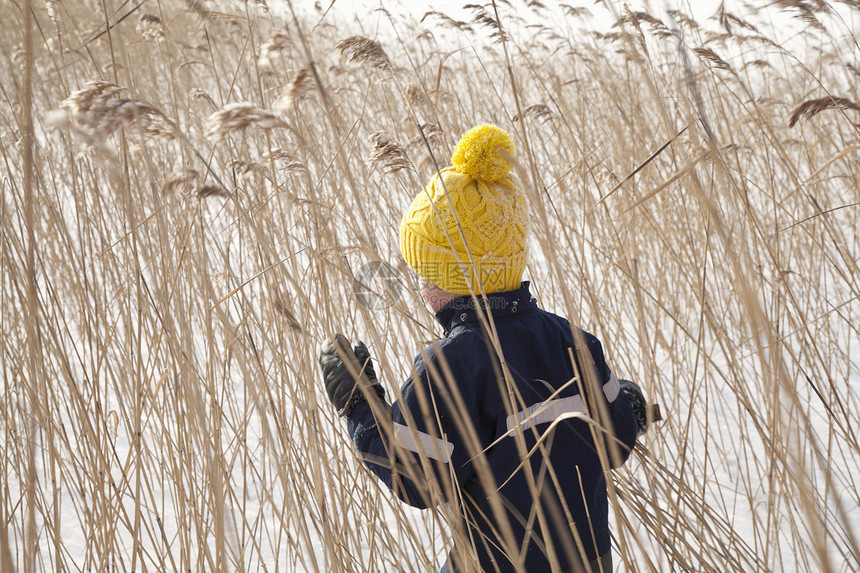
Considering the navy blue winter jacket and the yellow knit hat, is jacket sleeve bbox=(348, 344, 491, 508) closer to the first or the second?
the navy blue winter jacket

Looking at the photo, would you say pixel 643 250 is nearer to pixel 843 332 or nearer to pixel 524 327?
pixel 843 332

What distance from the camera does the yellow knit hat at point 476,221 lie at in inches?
42.2

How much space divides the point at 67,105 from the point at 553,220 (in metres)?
2.06

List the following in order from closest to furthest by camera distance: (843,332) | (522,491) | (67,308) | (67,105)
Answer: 1. (67,105)
2. (522,491)
3. (843,332)
4. (67,308)

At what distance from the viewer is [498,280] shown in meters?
1.11

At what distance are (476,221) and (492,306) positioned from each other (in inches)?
5.4

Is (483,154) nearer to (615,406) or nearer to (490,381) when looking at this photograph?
(490,381)

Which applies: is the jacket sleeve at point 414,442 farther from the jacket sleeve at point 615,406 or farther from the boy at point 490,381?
the jacket sleeve at point 615,406

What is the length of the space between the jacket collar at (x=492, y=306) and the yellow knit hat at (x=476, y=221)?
0.02 meters

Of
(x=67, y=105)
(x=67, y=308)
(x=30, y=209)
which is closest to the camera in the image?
(x=30, y=209)

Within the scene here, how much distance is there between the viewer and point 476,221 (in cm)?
108

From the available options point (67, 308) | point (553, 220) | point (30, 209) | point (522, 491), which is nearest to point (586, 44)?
point (553, 220)

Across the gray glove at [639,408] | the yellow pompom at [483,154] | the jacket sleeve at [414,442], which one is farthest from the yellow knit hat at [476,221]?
the gray glove at [639,408]

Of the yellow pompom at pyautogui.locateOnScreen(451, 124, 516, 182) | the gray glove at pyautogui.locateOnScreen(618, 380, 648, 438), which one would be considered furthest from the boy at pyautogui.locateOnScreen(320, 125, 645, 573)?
the gray glove at pyautogui.locateOnScreen(618, 380, 648, 438)
